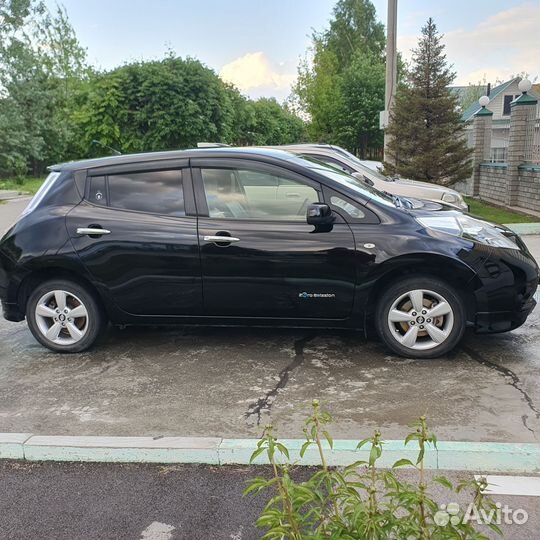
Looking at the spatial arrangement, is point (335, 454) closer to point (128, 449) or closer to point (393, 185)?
point (128, 449)

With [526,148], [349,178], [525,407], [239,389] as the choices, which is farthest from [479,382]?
[526,148]

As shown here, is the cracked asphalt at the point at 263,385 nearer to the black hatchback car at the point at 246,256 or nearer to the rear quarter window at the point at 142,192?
the black hatchback car at the point at 246,256

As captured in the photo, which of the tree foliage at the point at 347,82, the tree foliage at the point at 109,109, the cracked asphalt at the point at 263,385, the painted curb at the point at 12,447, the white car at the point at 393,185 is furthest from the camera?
the tree foliage at the point at 347,82

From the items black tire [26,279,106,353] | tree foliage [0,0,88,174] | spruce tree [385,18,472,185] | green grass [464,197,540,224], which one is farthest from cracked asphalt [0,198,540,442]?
tree foliage [0,0,88,174]

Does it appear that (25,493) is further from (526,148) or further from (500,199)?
(500,199)

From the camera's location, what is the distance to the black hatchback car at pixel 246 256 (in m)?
4.54

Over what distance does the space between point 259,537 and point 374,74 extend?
38.2 metres

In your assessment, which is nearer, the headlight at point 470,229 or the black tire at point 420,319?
the black tire at point 420,319

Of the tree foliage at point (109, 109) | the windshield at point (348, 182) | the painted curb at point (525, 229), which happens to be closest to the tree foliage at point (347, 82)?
the tree foliage at point (109, 109)

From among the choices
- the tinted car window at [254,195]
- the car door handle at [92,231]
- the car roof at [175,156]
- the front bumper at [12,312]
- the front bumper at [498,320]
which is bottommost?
the front bumper at [498,320]

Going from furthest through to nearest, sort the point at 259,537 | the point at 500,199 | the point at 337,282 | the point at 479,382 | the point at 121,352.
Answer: the point at 500,199 < the point at 121,352 < the point at 337,282 < the point at 479,382 < the point at 259,537

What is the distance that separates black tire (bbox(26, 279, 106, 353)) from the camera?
494 cm

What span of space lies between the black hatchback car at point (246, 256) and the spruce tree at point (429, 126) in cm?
1012

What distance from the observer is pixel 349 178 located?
17.4 ft
